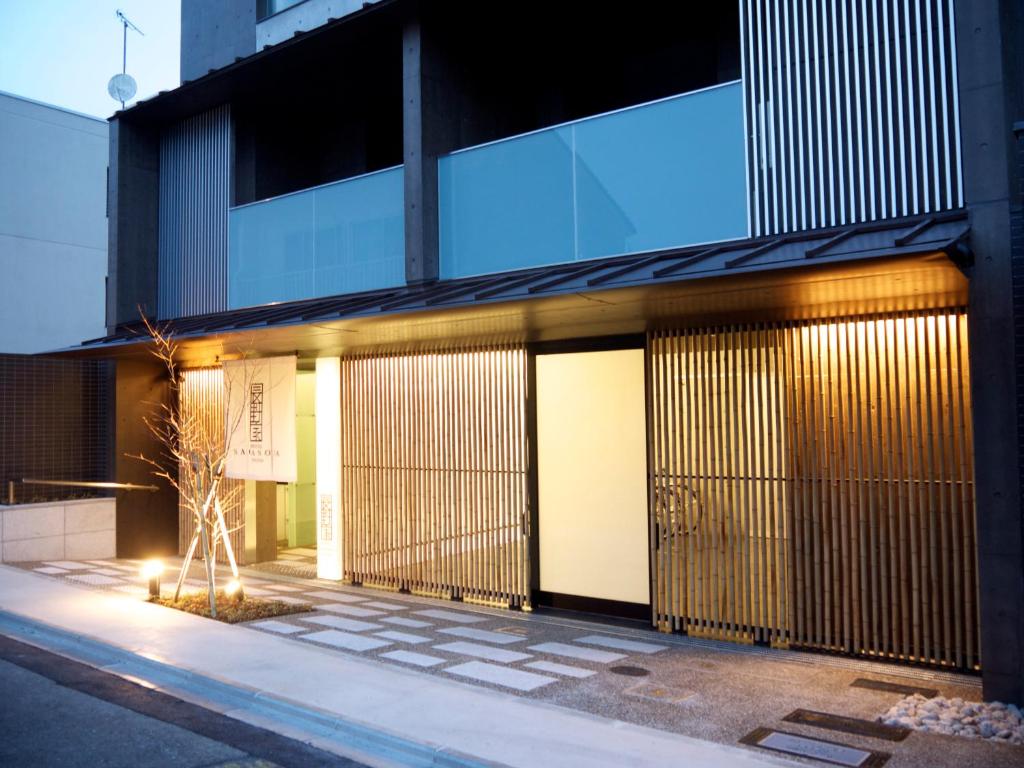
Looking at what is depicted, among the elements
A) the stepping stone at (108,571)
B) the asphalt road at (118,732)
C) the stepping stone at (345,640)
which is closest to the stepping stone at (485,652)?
the stepping stone at (345,640)

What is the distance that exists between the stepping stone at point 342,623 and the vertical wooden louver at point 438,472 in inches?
75.3

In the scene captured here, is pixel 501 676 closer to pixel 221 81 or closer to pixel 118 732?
pixel 118 732

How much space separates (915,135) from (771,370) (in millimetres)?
2683

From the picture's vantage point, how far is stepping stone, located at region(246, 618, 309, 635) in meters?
10.2

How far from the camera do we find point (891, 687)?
7953 mm

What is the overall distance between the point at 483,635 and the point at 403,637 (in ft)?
2.97

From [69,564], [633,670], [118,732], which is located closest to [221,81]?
[69,564]

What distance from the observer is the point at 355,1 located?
1433cm

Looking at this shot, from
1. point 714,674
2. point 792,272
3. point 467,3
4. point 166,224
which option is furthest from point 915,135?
point 166,224

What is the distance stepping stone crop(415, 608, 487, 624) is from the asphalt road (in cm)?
384

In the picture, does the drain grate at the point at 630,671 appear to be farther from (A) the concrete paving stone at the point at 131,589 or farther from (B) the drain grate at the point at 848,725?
(A) the concrete paving stone at the point at 131,589

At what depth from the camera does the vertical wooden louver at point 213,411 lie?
15.6 metres

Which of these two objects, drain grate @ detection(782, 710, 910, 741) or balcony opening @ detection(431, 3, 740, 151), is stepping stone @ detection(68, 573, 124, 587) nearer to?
balcony opening @ detection(431, 3, 740, 151)

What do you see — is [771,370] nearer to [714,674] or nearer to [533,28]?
[714,674]
